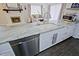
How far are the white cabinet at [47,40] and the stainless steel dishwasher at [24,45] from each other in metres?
0.14

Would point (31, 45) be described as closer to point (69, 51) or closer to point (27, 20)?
point (27, 20)

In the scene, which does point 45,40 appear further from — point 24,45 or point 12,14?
point 12,14

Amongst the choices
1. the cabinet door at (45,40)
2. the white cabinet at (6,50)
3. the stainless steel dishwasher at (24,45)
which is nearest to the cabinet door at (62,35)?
the cabinet door at (45,40)

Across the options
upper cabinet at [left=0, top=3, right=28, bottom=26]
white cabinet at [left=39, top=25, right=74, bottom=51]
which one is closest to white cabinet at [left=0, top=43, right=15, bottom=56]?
upper cabinet at [left=0, top=3, right=28, bottom=26]

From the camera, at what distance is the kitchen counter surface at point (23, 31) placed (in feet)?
Result: 3.12

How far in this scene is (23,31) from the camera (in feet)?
3.78

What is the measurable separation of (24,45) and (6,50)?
24 cm

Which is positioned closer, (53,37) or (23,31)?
(23,31)

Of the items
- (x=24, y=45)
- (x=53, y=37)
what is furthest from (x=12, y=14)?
(x=53, y=37)

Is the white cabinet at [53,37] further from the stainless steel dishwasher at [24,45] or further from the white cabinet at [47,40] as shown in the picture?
the stainless steel dishwasher at [24,45]

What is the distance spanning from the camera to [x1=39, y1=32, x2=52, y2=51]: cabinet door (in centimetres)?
134

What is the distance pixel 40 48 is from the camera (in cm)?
142

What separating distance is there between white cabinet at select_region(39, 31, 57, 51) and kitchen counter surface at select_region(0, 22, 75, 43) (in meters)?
0.10

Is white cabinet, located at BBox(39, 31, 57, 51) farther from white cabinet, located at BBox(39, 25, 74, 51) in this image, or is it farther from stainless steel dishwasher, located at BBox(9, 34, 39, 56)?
stainless steel dishwasher, located at BBox(9, 34, 39, 56)
